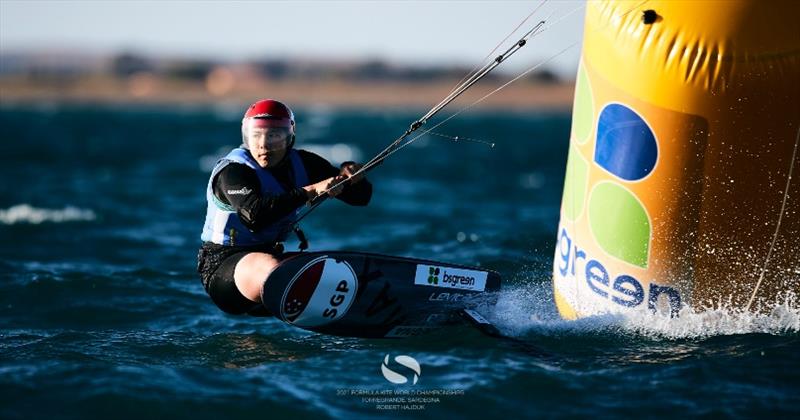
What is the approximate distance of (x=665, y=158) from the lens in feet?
20.8

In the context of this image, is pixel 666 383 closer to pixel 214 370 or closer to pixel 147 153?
pixel 214 370

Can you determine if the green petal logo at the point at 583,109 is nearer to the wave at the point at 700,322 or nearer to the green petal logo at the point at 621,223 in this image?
the green petal logo at the point at 621,223

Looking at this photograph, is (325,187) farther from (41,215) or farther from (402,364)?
(41,215)

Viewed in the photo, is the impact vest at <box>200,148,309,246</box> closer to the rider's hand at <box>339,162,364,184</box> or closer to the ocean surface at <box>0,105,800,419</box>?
the rider's hand at <box>339,162,364,184</box>

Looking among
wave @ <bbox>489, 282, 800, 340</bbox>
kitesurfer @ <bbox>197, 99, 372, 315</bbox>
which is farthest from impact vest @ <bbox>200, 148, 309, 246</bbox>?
wave @ <bbox>489, 282, 800, 340</bbox>

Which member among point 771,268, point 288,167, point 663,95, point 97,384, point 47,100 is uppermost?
point 47,100

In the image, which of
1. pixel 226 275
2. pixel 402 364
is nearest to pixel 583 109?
pixel 402 364

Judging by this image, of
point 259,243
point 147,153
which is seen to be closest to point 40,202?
point 259,243

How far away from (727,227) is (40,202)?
12421 millimetres

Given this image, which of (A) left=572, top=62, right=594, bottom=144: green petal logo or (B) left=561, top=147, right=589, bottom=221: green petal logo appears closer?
(A) left=572, top=62, right=594, bottom=144: green petal logo

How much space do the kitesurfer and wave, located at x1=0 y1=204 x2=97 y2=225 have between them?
7268 mm

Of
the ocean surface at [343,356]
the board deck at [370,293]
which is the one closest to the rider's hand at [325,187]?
the board deck at [370,293]

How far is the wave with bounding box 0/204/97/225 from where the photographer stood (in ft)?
44.9

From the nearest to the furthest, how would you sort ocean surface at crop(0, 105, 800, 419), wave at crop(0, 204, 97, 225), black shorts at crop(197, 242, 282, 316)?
ocean surface at crop(0, 105, 800, 419) → black shorts at crop(197, 242, 282, 316) → wave at crop(0, 204, 97, 225)
